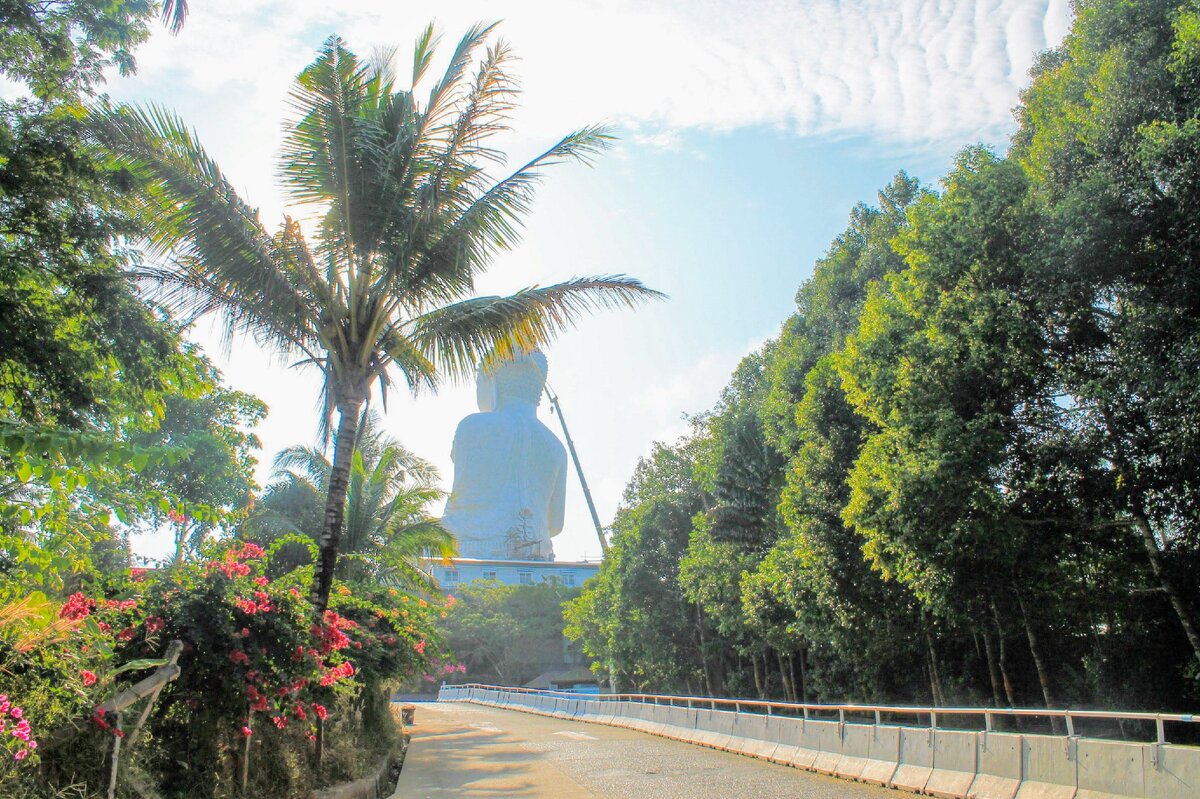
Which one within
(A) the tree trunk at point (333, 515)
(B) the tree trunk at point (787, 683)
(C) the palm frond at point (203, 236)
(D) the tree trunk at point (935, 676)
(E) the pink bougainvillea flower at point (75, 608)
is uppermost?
(C) the palm frond at point (203, 236)

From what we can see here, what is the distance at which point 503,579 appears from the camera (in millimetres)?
88188

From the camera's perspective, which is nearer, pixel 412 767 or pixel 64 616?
pixel 64 616

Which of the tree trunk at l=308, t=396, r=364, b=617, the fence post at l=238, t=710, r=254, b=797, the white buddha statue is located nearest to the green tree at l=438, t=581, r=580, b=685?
the white buddha statue

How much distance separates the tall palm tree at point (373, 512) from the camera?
74.9ft

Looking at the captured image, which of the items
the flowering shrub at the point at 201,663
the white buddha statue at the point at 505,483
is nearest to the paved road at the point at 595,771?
the flowering shrub at the point at 201,663

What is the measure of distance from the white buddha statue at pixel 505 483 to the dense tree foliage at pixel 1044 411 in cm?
6945

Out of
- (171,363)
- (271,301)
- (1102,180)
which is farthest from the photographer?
(1102,180)

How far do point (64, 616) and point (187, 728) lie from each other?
84.9 inches

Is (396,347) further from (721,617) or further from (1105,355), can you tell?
(721,617)

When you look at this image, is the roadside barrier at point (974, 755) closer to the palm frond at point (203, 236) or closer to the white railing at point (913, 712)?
the white railing at point (913, 712)

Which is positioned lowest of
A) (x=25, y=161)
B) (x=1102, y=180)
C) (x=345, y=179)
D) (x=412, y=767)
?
(x=412, y=767)

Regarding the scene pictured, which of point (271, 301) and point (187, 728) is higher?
point (271, 301)

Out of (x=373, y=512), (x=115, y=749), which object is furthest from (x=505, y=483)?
(x=115, y=749)

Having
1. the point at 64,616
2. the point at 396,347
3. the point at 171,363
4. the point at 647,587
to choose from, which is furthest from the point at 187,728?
the point at 647,587
